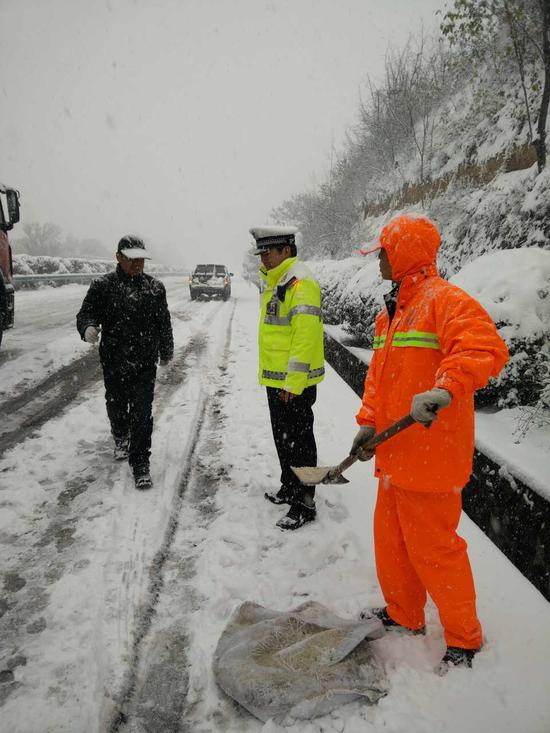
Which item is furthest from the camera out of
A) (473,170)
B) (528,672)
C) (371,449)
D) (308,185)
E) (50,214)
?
(50,214)

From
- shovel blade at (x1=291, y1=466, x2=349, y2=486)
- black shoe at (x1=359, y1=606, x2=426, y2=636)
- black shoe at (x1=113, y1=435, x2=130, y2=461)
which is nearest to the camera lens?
black shoe at (x1=359, y1=606, x2=426, y2=636)

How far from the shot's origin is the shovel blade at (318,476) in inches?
88.9

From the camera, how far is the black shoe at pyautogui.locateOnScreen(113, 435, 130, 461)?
3.77 meters

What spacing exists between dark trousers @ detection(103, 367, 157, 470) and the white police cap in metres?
1.41

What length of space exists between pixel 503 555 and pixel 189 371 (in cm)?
530

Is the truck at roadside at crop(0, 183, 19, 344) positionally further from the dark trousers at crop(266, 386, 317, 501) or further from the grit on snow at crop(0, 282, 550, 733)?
the dark trousers at crop(266, 386, 317, 501)

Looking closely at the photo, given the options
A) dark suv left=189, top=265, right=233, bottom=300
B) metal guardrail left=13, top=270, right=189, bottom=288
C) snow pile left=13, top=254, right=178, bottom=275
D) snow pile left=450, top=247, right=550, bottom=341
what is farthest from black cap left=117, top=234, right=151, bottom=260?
snow pile left=13, top=254, right=178, bottom=275

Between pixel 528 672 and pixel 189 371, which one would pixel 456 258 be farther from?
pixel 528 672

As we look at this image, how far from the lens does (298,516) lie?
2.97 metres

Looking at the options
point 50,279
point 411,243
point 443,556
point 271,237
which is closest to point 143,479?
point 271,237

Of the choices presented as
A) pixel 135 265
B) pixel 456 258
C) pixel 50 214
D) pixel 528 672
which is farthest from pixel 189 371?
pixel 50 214

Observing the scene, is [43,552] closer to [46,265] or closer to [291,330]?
[291,330]

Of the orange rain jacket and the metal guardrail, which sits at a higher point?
the orange rain jacket

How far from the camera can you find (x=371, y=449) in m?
A: 1.93
